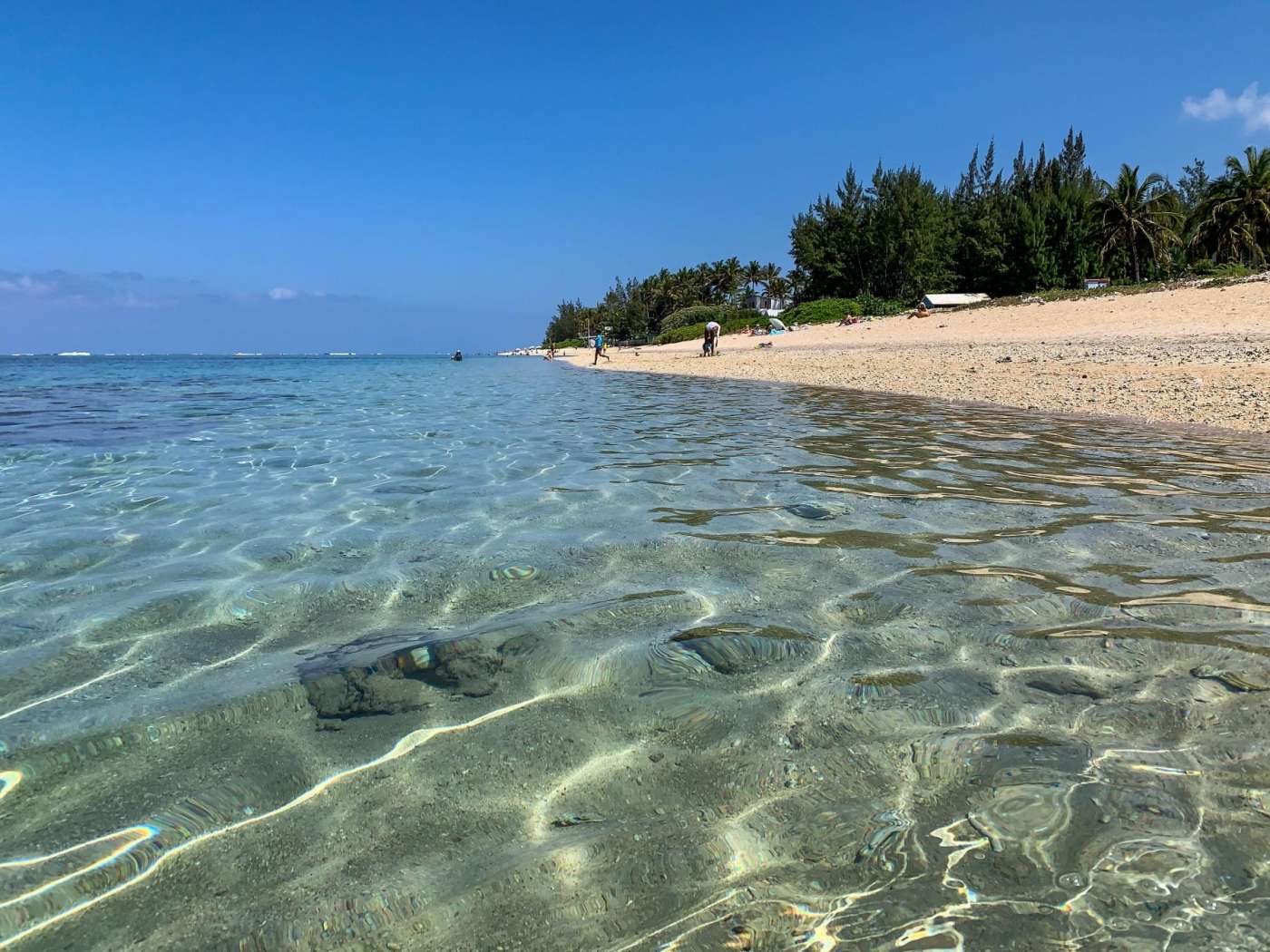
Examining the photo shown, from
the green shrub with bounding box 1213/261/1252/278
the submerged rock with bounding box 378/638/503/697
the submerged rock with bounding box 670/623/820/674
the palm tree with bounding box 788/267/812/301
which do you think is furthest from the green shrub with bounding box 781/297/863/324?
the submerged rock with bounding box 378/638/503/697

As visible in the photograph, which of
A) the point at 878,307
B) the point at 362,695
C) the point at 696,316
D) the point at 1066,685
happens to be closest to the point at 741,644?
the point at 1066,685

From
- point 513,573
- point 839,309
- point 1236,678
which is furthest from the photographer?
point 839,309

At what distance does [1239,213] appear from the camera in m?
39.8

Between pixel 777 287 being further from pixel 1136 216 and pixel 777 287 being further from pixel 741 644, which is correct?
pixel 741 644

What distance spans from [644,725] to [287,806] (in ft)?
3.22

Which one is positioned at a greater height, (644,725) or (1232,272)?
(1232,272)

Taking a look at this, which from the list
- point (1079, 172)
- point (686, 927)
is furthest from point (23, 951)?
point (1079, 172)

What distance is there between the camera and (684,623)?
2.81 meters

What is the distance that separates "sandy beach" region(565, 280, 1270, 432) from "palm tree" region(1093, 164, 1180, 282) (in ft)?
61.4

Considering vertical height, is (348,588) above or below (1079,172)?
below

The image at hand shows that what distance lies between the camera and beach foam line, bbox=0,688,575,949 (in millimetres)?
1415

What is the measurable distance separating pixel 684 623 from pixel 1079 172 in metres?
79.3

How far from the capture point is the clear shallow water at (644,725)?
4.64 feet

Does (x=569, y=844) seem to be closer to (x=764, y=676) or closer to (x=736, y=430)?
(x=764, y=676)
